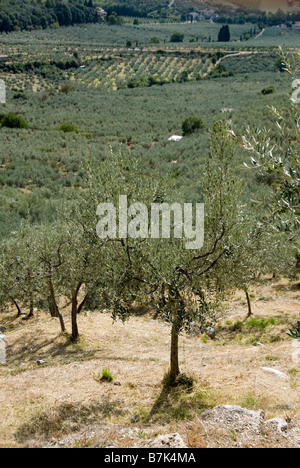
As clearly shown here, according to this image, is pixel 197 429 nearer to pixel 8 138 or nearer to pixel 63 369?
pixel 63 369

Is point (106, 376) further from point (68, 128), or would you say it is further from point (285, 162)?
point (68, 128)

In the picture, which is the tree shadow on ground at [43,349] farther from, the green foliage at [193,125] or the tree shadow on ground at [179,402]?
the green foliage at [193,125]

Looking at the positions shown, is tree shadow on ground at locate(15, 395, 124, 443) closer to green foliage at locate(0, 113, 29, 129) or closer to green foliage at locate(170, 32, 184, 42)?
green foliage at locate(0, 113, 29, 129)

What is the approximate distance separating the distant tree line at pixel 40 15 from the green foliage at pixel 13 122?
99329 mm

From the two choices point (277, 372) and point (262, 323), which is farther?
point (262, 323)

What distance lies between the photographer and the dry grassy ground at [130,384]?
7.80 m

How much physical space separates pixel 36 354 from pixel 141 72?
320ft

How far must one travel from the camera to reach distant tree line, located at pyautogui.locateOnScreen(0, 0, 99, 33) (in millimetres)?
133125

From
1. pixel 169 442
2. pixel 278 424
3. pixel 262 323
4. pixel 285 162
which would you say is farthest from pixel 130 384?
pixel 262 323

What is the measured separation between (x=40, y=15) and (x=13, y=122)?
388ft

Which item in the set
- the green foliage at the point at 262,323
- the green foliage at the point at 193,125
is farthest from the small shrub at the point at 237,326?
the green foliage at the point at 193,125

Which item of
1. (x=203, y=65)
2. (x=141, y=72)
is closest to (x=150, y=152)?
(x=141, y=72)

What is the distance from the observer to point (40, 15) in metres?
146

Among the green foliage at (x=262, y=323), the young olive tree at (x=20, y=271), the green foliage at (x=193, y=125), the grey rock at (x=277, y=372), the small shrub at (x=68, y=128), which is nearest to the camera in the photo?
the grey rock at (x=277, y=372)
